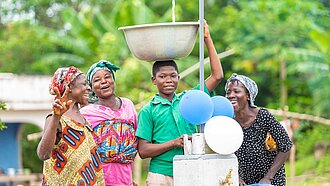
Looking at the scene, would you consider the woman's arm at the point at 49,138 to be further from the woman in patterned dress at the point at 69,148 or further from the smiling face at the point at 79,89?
the smiling face at the point at 79,89

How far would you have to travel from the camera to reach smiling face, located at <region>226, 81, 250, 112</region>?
5.51 metres

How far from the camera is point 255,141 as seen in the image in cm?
554

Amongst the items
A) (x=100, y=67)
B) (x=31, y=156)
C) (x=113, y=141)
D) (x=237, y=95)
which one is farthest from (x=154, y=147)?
(x=31, y=156)

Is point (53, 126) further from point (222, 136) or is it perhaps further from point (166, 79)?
point (222, 136)

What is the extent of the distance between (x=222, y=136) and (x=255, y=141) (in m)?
0.77

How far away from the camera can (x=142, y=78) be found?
16.8 metres

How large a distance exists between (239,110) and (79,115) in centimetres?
117

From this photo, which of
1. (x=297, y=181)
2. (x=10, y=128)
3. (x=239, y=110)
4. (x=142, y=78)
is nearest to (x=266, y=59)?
(x=142, y=78)

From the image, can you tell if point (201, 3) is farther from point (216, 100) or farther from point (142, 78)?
point (142, 78)

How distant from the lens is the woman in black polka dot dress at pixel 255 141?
551 centimetres

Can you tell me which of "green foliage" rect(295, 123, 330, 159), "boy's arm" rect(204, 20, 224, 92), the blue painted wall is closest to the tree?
"green foliage" rect(295, 123, 330, 159)

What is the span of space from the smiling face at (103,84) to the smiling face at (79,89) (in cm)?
23

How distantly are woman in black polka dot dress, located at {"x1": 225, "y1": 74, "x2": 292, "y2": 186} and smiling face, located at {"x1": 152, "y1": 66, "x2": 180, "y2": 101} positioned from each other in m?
0.52

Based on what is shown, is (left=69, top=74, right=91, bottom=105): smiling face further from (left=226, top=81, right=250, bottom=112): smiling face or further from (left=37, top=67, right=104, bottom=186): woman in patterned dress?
(left=226, top=81, right=250, bottom=112): smiling face
